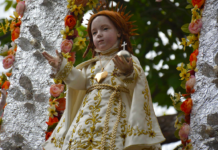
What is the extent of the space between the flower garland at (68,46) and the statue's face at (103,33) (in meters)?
0.42

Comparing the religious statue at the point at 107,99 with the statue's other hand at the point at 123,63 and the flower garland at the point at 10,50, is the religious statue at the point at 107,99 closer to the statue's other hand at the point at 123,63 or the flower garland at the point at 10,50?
the statue's other hand at the point at 123,63

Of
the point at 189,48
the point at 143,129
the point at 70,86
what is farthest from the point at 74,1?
the point at 189,48

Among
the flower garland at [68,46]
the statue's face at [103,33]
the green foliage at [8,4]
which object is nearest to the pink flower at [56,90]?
the flower garland at [68,46]

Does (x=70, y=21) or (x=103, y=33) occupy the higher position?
(x=70, y=21)

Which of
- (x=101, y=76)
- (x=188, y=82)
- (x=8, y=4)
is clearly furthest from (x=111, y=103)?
(x=8, y=4)

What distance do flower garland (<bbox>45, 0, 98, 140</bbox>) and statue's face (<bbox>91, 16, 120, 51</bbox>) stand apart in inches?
16.5

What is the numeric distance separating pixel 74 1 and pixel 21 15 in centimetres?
70

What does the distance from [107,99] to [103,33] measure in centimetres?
57

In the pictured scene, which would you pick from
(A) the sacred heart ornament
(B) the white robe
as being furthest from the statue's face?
(A) the sacred heart ornament

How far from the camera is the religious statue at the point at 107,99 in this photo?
2973 mm

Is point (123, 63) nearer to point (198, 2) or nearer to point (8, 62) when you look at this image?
point (198, 2)

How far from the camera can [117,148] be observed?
2926 millimetres

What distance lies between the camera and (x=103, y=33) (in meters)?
3.35

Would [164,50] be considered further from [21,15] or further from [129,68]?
[129,68]
